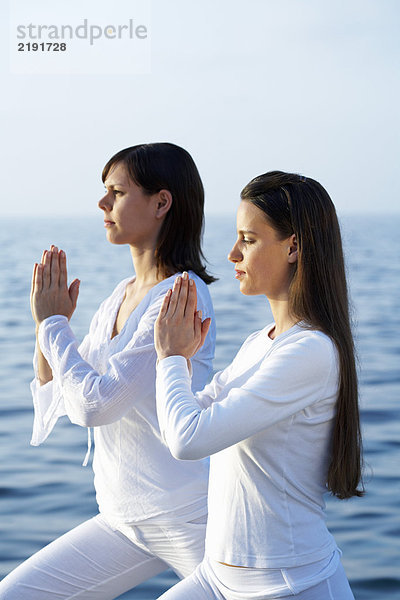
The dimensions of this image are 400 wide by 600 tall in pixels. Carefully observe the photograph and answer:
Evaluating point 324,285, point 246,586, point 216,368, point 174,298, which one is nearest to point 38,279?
point 174,298

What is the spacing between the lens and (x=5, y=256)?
27500mm

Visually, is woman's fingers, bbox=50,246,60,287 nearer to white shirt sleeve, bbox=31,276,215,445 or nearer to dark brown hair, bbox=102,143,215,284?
white shirt sleeve, bbox=31,276,215,445

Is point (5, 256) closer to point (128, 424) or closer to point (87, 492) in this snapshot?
point (87, 492)

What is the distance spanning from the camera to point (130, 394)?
2.11 meters

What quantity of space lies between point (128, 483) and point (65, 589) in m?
0.27

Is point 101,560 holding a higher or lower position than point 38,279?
lower

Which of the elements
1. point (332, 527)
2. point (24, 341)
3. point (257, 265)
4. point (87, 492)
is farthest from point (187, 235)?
point (24, 341)

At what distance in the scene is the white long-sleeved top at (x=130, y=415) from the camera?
2.11 m

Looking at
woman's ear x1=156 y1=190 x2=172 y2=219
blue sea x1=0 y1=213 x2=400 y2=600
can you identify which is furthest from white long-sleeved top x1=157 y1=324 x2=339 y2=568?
woman's ear x1=156 y1=190 x2=172 y2=219

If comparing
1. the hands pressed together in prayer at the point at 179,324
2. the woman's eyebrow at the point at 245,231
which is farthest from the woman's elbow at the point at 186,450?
the woman's eyebrow at the point at 245,231

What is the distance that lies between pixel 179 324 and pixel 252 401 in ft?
0.76

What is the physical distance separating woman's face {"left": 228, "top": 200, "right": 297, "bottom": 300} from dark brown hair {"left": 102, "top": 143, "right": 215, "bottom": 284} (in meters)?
0.47

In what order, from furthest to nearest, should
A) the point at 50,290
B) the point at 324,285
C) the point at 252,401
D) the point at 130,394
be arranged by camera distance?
the point at 50,290, the point at 130,394, the point at 324,285, the point at 252,401

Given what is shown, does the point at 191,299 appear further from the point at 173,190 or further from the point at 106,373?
the point at 173,190
